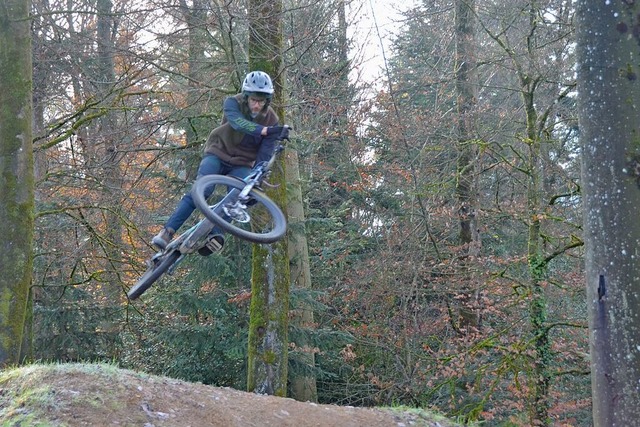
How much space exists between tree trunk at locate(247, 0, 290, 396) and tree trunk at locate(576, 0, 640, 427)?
4728 mm

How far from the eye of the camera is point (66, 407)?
18.6 feet

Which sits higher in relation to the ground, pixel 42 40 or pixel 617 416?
pixel 42 40

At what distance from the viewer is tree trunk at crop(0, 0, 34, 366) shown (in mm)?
8383

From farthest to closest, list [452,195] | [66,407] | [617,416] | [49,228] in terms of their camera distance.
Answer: [452,195] → [49,228] → [66,407] → [617,416]

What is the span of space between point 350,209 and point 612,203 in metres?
11.6

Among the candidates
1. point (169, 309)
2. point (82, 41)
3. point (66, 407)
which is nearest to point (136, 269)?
point (169, 309)

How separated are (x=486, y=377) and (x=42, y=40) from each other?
9638 millimetres

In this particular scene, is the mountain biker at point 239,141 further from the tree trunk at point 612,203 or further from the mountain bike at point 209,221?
the tree trunk at point 612,203

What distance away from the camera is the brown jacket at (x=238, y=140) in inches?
281

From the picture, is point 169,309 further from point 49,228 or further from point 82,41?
point 82,41

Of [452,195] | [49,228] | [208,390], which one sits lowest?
[208,390]

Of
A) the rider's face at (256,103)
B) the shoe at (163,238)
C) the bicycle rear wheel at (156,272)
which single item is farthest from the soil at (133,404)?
the rider's face at (256,103)

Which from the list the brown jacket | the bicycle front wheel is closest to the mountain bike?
the bicycle front wheel

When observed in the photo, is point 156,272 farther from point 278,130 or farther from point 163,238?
point 278,130
